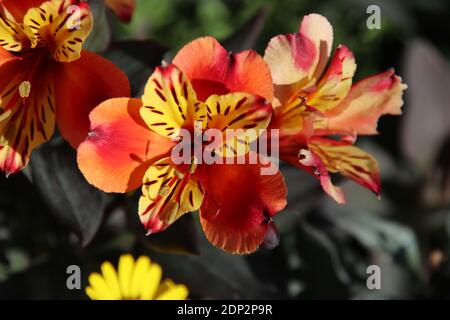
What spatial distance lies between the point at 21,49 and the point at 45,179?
246mm

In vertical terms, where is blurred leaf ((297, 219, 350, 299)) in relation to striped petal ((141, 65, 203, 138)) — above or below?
below

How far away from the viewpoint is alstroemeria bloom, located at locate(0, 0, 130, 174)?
101 centimetres

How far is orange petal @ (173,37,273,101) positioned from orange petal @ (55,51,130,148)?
114 millimetres

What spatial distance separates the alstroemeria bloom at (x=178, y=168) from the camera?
97cm

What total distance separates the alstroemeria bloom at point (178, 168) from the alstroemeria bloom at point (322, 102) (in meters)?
0.09

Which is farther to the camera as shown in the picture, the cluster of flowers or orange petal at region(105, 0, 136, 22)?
orange petal at region(105, 0, 136, 22)

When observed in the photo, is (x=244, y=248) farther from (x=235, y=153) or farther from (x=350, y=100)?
(x=350, y=100)

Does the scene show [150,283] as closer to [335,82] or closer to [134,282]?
[134,282]

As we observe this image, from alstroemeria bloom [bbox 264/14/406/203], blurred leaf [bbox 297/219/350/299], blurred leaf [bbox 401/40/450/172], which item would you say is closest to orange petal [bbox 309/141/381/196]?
alstroemeria bloom [bbox 264/14/406/203]

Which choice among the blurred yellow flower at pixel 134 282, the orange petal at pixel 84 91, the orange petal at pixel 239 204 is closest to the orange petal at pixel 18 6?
the orange petal at pixel 84 91

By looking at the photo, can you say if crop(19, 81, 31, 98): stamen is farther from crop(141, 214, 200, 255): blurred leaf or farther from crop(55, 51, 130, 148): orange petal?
crop(141, 214, 200, 255): blurred leaf

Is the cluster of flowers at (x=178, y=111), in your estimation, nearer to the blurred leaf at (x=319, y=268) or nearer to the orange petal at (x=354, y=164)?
the orange petal at (x=354, y=164)

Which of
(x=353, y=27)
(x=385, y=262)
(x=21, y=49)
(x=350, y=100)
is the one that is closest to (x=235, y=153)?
(x=350, y=100)

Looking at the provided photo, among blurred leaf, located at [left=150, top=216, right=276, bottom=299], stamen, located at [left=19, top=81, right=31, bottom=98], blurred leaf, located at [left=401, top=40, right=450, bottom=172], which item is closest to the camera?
stamen, located at [left=19, top=81, right=31, bottom=98]
